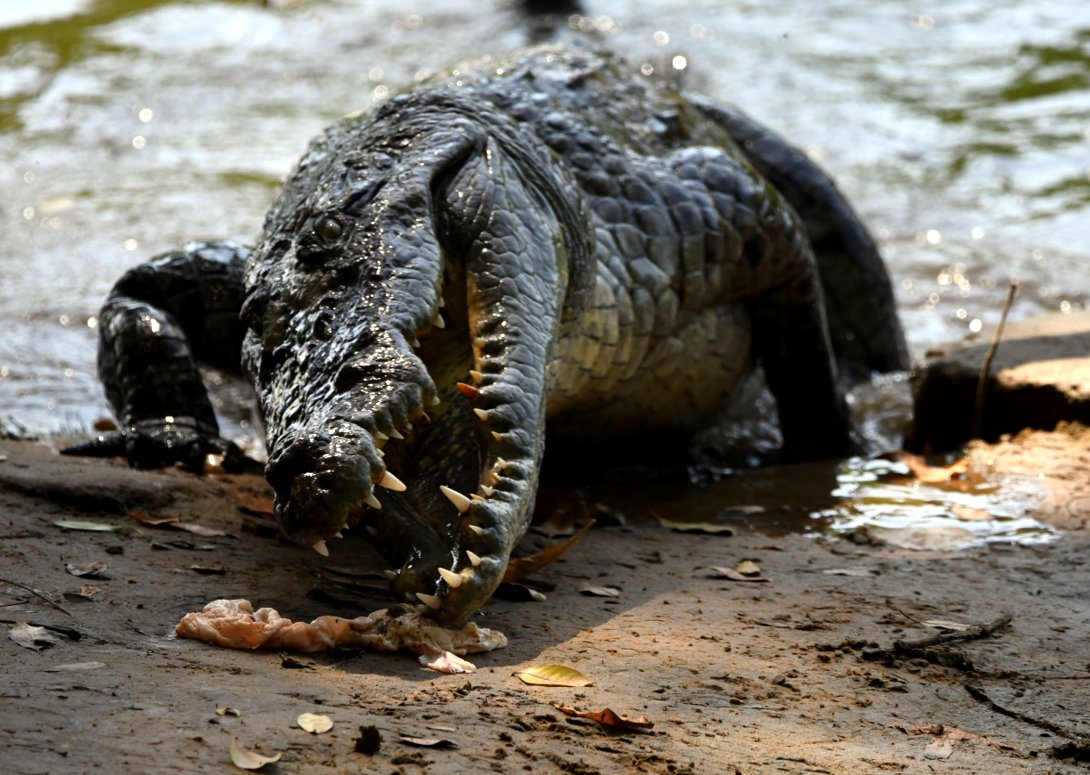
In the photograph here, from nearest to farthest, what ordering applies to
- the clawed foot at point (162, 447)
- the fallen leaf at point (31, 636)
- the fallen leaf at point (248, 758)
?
1. the fallen leaf at point (248, 758)
2. the fallen leaf at point (31, 636)
3. the clawed foot at point (162, 447)

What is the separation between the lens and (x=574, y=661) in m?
2.64

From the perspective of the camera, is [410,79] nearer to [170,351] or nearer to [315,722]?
[170,351]

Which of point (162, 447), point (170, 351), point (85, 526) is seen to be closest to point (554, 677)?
point (85, 526)

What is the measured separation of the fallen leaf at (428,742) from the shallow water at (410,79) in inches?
127

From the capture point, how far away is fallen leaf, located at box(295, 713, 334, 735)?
2.12 meters

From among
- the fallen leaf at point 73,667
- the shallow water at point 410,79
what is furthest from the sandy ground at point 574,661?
the shallow water at point 410,79

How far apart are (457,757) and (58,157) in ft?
26.4

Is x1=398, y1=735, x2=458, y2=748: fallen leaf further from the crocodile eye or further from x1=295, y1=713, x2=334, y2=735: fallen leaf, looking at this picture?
the crocodile eye

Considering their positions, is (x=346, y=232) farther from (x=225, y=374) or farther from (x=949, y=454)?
(x=949, y=454)

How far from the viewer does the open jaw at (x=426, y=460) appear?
2.38 meters

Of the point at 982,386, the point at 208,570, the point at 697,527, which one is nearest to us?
the point at 208,570

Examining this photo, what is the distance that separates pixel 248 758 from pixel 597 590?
1.33 meters

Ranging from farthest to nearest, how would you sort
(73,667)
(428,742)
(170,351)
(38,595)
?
(170,351)
(38,595)
(73,667)
(428,742)

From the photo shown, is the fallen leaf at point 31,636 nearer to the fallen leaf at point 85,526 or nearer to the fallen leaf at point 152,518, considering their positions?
the fallen leaf at point 85,526
